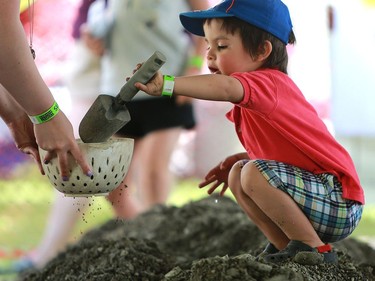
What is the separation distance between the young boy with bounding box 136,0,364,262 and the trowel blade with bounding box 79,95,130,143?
336 mm

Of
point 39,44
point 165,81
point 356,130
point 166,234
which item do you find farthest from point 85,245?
point 39,44

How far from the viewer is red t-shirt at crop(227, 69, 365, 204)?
2.40 metres

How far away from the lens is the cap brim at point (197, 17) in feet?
8.12

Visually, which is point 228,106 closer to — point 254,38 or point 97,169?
point 254,38

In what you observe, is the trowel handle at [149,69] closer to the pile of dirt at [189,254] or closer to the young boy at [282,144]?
the young boy at [282,144]

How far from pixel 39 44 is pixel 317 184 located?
4.71 meters

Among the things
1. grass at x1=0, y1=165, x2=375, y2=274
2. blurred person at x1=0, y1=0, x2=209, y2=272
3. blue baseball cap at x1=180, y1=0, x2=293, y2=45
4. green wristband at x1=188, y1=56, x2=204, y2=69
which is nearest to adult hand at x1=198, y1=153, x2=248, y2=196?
blue baseball cap at x1=180, y1=0, x2=293, y2=45

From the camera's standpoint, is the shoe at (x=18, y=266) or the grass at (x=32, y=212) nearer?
the shoe at (x=18, y=266)

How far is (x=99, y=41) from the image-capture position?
14.1 ft

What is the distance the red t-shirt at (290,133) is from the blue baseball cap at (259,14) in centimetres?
13

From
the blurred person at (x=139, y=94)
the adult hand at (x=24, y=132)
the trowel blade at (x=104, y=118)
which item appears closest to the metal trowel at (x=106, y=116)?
the trowel blade at (x=104, y=118)

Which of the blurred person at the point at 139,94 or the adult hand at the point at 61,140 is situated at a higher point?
the adult hand at the point at 61,140

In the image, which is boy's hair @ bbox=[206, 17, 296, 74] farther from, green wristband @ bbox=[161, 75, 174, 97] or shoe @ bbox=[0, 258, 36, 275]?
shoe @ bbox=[0, 258, 36, 275]

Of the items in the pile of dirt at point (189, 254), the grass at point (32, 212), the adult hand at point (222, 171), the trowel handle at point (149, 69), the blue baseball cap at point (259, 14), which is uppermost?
the blue baseball cap at point (259, 14)
